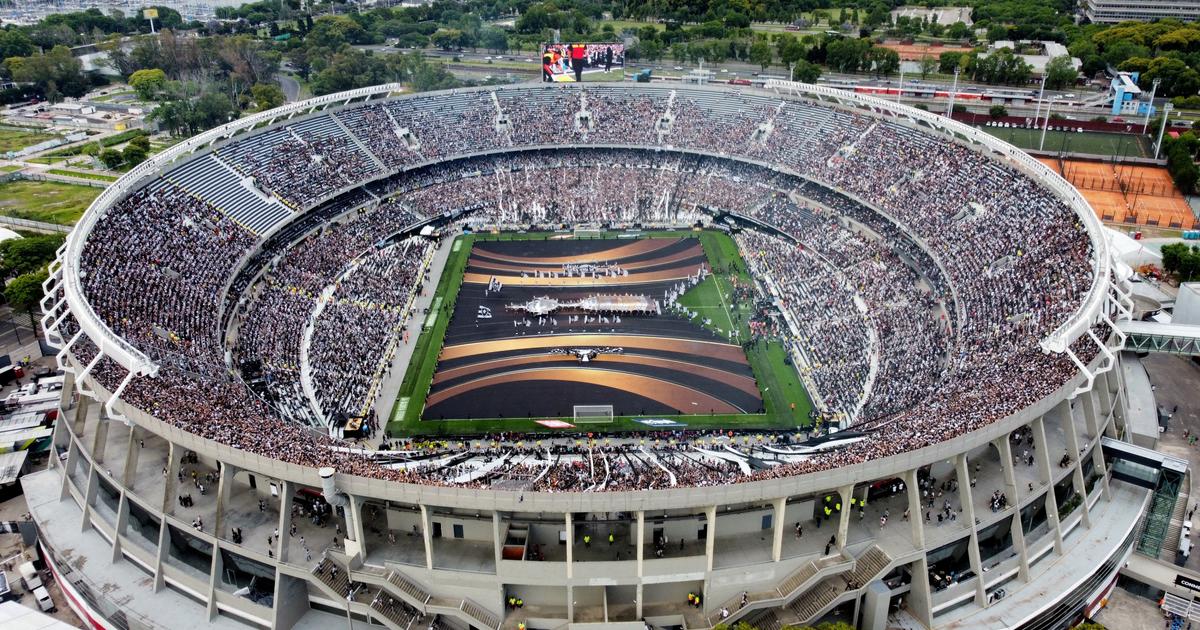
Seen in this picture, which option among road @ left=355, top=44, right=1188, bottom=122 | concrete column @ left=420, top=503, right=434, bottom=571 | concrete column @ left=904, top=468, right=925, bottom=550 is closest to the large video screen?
road @ left=355, top=44, right=1188, bottom=122

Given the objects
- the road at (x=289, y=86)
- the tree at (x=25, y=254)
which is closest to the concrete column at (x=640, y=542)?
the tree at (x=25, y=254)

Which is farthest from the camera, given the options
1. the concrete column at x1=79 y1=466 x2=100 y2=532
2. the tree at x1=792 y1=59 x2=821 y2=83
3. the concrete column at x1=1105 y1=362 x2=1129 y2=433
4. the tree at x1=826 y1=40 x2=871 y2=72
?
the tree at x1=826 y1=40 x2=871 y2=72

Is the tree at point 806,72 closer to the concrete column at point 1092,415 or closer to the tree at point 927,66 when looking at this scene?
the tree at point 927,66

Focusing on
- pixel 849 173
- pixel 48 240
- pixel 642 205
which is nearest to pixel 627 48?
pixel 642 205

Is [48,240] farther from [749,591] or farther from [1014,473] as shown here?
[1014,473]

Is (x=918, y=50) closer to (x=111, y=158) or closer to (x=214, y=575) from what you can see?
(x=111, y=158)

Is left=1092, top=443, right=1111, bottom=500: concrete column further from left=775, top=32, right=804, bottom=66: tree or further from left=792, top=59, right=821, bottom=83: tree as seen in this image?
left=775, top=32, right=804, bottom=66: tree
